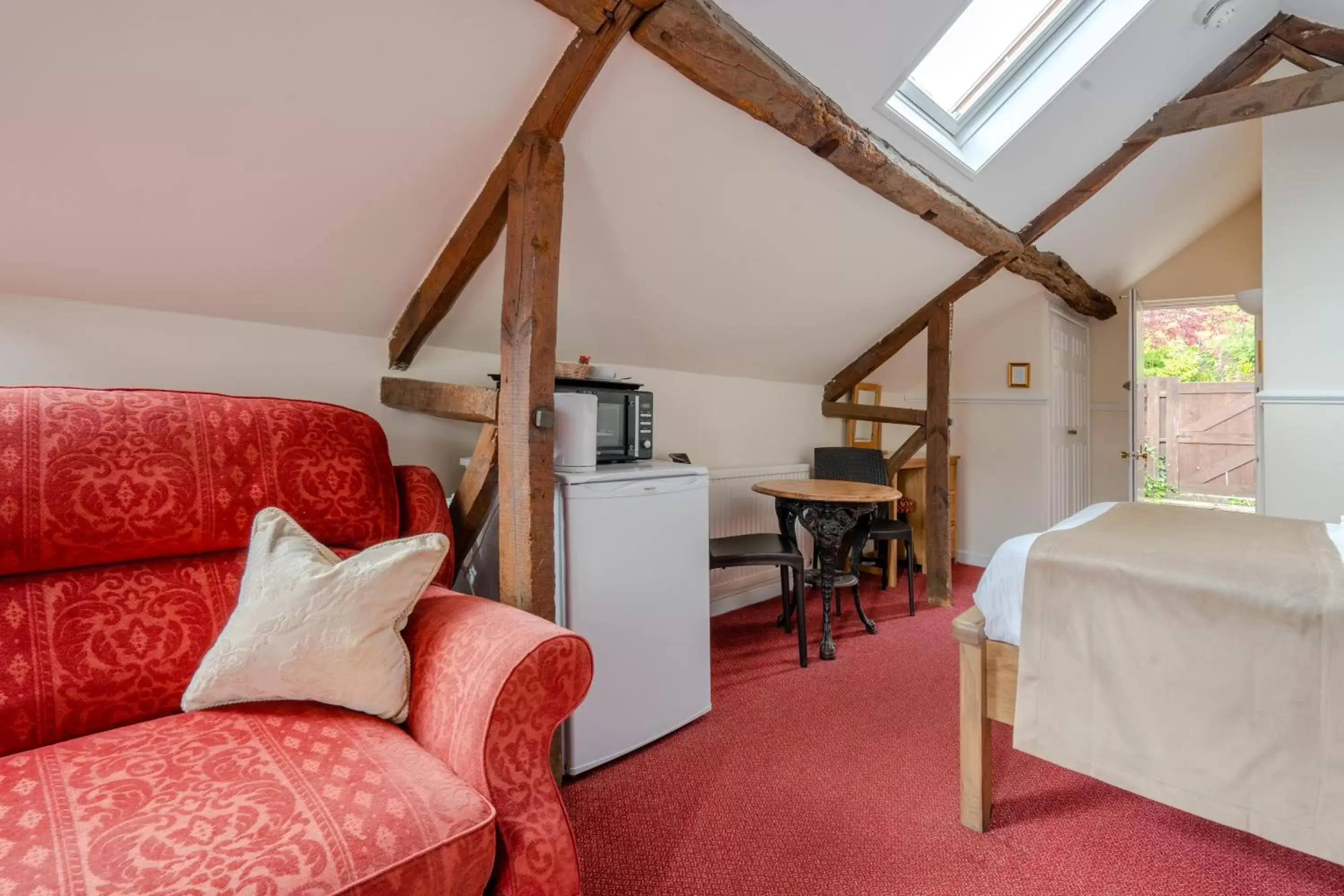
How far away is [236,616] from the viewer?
119 centimetres

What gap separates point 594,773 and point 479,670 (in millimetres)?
882

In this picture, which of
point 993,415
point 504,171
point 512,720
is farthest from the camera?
point 993,415

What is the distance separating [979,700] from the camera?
1.50m

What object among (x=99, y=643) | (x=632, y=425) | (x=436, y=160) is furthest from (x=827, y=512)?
(x=99, y=643)

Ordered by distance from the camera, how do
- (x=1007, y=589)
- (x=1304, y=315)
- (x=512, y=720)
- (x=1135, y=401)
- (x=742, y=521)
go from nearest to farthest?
(x=512, y=720) → (x=1007, y=589) → (x=1304, y=315) → (x=742, y=521) → (x=1135, y=401)

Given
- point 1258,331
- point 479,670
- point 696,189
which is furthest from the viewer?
point 1258,331

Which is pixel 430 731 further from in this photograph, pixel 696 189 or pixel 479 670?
pixel 696 189

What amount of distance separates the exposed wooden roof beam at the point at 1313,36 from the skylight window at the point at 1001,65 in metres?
1.13

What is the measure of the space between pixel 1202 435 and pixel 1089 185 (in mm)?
5136

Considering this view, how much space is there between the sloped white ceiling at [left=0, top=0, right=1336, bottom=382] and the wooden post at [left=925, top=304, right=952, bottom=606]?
64 centimetres

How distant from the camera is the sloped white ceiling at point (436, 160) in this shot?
1.24m

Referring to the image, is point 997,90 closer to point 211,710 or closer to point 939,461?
point 939,461

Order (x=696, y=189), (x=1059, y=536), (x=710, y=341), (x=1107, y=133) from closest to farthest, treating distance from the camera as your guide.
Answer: (x=1059, y=536), (x=696, y=189), (x=1107, y=133), (x=710, y=341)

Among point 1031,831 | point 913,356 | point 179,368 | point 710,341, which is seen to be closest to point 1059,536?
point 1031,831
